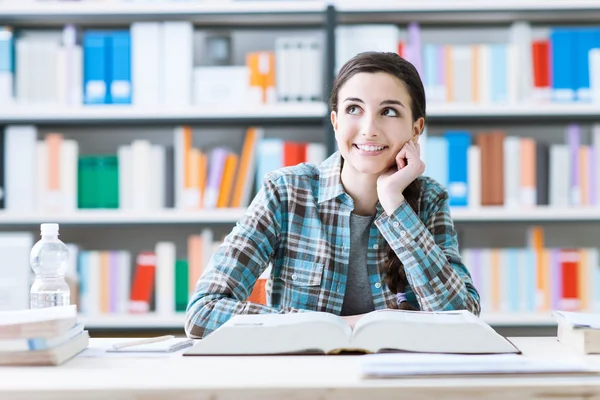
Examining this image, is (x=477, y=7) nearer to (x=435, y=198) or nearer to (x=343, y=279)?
(x=435, y=198)

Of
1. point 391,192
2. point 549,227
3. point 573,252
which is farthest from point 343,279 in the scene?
point 549,227

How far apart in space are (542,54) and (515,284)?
0.84 meters

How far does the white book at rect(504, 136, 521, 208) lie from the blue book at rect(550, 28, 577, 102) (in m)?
0.23

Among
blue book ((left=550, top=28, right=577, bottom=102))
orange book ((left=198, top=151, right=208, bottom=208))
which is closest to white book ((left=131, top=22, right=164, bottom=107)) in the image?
orange book ((left=198, top=151, right=208, bottom=208))

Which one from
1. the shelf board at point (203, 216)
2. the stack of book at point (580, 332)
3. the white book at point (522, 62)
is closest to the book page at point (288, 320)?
the stack of book at point (580, 332)

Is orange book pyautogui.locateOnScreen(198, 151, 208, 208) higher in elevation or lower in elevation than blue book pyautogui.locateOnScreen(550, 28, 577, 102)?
lower

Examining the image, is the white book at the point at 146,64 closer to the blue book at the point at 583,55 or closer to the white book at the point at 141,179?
the white book at the point at 141,179

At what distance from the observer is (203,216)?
2521mm

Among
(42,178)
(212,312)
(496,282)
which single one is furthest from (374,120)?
(42,178)

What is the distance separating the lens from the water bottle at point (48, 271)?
1.37 meters

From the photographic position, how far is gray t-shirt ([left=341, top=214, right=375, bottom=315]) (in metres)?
1.59

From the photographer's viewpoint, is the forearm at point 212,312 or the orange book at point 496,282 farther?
the orange book at point 496,282

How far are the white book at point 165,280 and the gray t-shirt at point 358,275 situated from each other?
1.11m

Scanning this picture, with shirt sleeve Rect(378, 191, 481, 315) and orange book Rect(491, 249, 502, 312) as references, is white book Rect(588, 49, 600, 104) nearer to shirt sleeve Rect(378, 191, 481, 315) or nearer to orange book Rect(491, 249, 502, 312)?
orange book Rect(491, 249, 502, 312)
